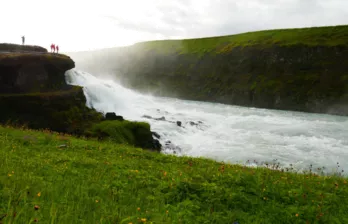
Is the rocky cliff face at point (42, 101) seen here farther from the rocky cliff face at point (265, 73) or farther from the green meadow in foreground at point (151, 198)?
the rocky cliff face at point (265, 73)

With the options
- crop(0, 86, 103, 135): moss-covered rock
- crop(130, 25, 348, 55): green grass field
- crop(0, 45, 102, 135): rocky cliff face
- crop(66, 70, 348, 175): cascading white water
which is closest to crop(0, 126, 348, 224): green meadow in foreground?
crop(66, 70, 348, 175): cascading white water

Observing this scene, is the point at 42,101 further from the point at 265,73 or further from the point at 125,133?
the point at 265,73

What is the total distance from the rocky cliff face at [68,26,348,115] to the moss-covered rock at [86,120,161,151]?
1621 inches

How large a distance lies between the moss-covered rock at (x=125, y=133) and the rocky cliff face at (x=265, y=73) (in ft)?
135

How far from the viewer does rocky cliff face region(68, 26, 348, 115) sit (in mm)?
57219

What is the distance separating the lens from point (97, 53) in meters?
160

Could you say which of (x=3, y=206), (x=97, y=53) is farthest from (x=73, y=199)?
(x=97, y=53)

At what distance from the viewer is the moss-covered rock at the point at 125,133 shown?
65.6 ft

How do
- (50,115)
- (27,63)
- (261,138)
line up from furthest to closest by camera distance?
(261,138) < (27,63) < (50,115)

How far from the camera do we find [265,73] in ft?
228

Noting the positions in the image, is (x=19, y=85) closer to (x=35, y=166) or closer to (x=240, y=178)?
(x=35, y=166)

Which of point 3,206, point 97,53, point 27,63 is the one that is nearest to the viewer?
point 3,206

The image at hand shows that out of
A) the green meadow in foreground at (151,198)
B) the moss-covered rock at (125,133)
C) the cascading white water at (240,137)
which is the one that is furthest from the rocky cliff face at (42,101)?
the green meadow in foreground at (151,198)

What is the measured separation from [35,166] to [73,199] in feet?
10.6
